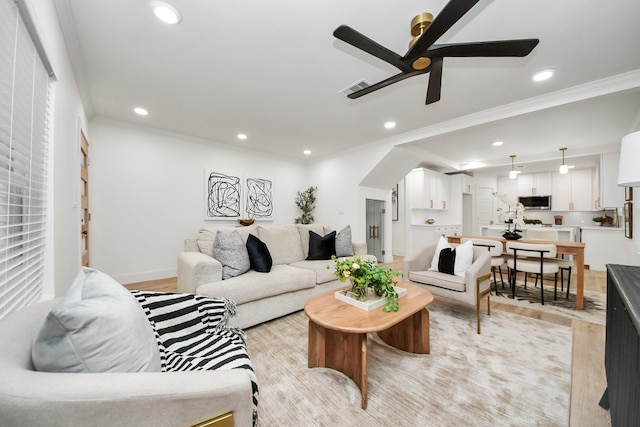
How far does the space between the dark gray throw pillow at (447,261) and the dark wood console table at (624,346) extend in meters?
1.23

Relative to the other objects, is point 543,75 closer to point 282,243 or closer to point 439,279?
point 439,279

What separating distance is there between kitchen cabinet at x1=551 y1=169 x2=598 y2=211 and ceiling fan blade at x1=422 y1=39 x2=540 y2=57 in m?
6.61

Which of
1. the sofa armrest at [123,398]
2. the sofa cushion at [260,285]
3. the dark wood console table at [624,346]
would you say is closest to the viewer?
the sofa armrest at [123,398]

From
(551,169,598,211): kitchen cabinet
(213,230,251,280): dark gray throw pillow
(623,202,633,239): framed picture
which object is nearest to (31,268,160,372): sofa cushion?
(213,230,251,280): dark gray throw pillow

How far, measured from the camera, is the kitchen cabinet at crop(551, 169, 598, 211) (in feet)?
19.5

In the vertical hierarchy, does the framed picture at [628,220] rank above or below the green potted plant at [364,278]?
above

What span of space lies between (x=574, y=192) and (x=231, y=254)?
8.14 m

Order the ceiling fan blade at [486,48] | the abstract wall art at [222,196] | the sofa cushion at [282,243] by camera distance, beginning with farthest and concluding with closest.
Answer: the abstract wall art at [222,196] → the sofa cushion at [282,243] → the ceiling fan blade at [486,48]

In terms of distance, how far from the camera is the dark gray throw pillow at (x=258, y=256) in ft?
8.52

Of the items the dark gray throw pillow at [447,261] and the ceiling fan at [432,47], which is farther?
the dark gray throw pillow at [447,261]

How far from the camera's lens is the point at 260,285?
2.35m

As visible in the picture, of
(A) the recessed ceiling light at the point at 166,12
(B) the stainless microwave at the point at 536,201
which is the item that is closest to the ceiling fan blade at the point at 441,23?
(A) the recessed ceiling light at the point at 166,12

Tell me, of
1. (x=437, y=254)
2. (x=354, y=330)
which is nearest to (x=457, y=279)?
(x=437, y=254)

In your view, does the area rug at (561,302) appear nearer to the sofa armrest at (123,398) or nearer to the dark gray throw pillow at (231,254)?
the dark gray throw pillow at (231,254)
